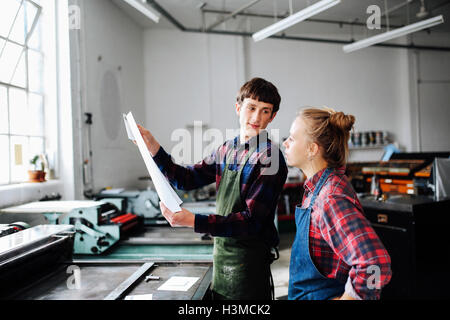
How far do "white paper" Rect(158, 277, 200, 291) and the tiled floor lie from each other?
2.17 meters

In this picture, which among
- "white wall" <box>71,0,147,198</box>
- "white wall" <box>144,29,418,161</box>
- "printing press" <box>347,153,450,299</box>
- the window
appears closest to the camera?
the window

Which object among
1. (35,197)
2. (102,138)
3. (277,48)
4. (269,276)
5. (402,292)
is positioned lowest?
(402,292)

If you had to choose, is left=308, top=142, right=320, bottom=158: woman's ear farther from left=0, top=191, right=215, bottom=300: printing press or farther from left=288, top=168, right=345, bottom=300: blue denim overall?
left=0, top=191, right=215, bottom=300: printing press

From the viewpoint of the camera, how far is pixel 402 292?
2719 mm

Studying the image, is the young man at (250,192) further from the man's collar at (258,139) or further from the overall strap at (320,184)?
the overall strap at (320,184)

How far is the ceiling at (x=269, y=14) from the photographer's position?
369 centimetres

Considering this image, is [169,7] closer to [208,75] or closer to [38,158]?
[208,75]

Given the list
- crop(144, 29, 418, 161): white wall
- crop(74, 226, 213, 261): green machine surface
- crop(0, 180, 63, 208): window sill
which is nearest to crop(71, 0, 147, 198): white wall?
crop(144, 29, 418, 161): white wall

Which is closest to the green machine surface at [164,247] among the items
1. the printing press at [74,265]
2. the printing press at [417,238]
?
the printing press at [74,265]

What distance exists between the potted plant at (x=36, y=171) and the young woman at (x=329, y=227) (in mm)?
2273

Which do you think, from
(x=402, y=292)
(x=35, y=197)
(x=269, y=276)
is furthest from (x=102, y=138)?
(x=402, y=292)

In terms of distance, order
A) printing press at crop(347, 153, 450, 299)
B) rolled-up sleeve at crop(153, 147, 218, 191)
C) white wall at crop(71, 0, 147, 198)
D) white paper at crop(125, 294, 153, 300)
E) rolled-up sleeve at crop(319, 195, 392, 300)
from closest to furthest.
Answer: rolled-up sleeve at crop(319, 195, 392, 300) → white paper at crop(125, 294, 153, 300) → rolled-up sleeve at crop(153, 147, 218, 191) → printing press at crop(347, 153, 450, 299) → white wall at crop(71, 0, 147, 198)

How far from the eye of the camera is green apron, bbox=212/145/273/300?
1338 millimetres

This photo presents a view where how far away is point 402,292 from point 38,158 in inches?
134
